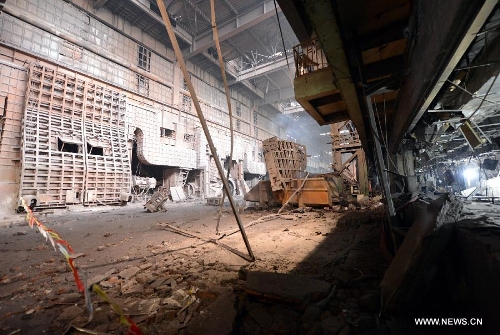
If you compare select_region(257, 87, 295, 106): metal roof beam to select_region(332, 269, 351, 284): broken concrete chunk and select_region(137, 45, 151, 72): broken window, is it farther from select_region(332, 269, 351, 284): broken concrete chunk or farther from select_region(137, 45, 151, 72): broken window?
select_region(332, 269, 351, 284): broken concrete chunk

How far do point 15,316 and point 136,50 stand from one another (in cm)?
1800

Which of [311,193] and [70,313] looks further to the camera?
[311,193]

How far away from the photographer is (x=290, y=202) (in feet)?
29.7

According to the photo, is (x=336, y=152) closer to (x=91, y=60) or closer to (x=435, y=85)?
(x=435, y=85)

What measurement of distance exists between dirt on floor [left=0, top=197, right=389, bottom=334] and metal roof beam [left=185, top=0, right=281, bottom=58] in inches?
643

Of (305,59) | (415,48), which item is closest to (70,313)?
(415,48)

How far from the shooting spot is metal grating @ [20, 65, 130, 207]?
377 inches

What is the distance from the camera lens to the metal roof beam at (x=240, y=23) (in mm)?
14797

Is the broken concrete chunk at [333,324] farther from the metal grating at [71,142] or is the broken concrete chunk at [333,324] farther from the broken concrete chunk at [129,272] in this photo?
the metal grating at [71,142]

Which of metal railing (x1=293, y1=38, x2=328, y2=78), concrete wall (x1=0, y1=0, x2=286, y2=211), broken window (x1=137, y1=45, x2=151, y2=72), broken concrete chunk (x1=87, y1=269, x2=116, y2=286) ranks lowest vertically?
broken concrete chunk (x1=87, y1=269, x2=116, y2=286)

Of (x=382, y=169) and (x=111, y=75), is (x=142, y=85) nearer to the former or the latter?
(x=111, y=75)

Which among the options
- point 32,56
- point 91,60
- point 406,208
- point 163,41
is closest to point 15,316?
point 406,208

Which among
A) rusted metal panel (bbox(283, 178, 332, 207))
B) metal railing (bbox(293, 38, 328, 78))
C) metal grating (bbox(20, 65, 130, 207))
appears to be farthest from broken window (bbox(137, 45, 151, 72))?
metal railing (bbox(293, 38, 328, 78))

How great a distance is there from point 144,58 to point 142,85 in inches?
93.9
